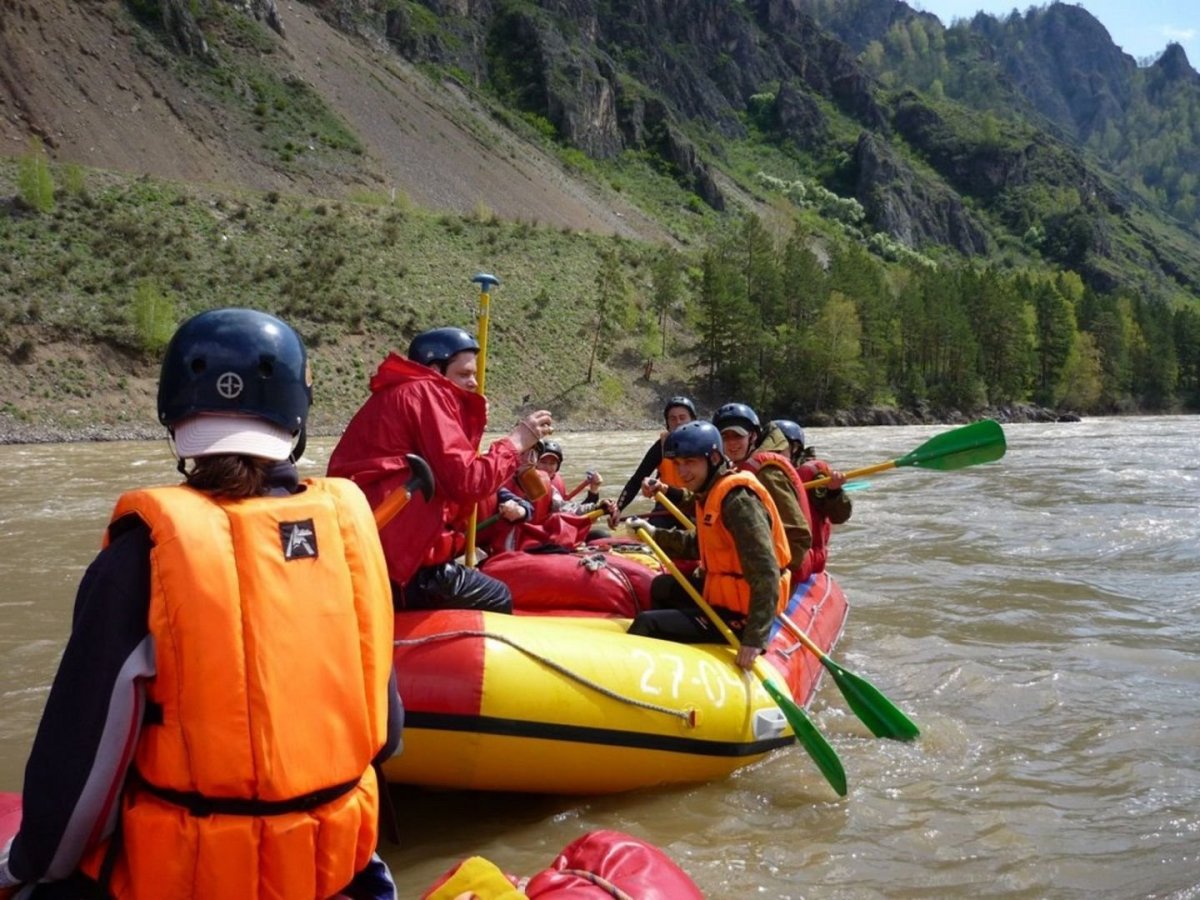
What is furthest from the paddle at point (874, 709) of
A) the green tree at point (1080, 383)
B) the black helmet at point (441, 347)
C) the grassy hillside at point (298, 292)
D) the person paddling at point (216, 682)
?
the green tree at point (1080, 383)

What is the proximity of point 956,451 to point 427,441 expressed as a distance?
15.7 feet

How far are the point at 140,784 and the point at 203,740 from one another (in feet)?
0.49

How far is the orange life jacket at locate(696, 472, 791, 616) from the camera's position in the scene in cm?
476

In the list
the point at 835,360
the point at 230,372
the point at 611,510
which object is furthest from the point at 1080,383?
the point at 230,372

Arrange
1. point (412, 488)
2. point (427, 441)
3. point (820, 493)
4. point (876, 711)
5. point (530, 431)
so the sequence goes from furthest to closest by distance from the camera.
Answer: point (820, 493) < point (876, 711) < point (530, 431) < point (427, 441) < point (412, 488)

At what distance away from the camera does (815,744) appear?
14.3 feet

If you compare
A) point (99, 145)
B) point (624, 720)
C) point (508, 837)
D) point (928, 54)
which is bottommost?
point (508, 837)

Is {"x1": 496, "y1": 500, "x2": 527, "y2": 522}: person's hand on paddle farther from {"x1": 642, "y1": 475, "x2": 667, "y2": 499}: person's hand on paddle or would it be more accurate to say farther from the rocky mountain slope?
the rocky mountain slope

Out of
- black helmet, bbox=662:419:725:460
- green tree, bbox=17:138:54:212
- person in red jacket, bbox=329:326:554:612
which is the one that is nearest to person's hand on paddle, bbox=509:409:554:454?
person in red jacket, bbox=329:326:554:612

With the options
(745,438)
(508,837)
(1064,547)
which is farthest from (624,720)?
(1064,547)

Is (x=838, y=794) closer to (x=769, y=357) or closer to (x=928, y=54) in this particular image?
(x=769, y=357)

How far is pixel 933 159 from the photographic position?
133m

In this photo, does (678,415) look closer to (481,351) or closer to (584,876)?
(481,351)

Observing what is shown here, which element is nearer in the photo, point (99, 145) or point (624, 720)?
point (624, 720)
